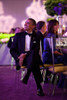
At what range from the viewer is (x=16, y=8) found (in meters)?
11.3

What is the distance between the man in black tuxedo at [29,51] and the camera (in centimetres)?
360

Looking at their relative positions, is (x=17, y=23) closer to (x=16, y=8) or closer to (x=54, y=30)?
(x=16, y=8)

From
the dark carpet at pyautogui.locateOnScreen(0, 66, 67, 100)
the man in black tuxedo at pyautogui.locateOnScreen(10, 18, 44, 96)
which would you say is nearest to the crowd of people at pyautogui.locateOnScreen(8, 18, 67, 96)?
the man in black tuxedo at pyautogui.locateOnScreen(10, 18, 44, 96)

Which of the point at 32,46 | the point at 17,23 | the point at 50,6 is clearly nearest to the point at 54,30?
the point at 32,46

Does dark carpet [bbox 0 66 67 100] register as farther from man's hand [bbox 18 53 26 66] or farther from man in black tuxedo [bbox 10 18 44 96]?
man's hand [bbox 18 53 26 66]

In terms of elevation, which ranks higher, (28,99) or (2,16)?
(2,16)

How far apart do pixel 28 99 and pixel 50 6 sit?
2221 mm

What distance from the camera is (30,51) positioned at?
11.9 ft

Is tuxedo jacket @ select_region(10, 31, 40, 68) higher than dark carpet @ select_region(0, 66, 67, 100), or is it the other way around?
tuxedo jacket @ select_region(10, 31, 40, 68)

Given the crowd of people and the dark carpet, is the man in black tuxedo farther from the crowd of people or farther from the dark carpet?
the dark carpet

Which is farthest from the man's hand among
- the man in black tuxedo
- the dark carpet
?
the dark carpet

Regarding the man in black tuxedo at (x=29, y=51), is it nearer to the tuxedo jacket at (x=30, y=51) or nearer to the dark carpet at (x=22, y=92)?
the tuxedo jacket at (x=30, y=51)

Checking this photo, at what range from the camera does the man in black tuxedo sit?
3.60m

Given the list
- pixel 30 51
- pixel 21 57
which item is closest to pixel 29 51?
pixel 30 51
